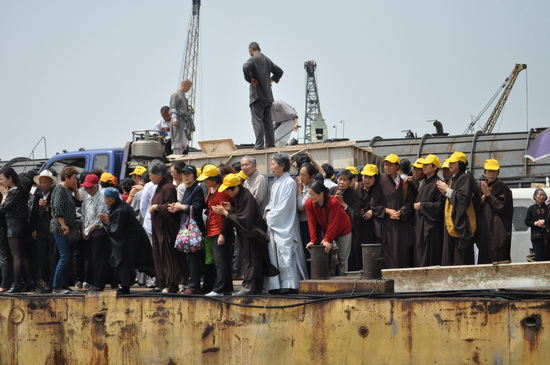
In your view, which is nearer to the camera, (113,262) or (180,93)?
(113,262)

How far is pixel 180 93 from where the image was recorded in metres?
15.3

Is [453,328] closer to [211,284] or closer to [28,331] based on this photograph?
[211,284]

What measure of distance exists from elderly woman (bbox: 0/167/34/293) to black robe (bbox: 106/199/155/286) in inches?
62.5

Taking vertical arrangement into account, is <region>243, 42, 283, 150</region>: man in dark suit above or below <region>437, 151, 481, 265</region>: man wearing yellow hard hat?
above

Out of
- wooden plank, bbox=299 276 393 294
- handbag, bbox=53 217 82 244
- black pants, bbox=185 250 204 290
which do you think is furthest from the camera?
handbag, bbox=53 217 82 244

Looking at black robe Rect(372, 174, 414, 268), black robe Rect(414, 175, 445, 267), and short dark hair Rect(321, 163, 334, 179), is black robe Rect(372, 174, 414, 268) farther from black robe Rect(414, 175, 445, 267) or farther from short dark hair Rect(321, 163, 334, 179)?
short dark hair Rect(321, 163, 334, 179)

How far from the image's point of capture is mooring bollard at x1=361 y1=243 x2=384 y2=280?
8.67 metres

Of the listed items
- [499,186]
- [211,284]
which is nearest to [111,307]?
[211,284]

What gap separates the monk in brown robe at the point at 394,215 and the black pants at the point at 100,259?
3.78 meters

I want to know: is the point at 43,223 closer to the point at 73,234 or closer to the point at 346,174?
the point at 73,234

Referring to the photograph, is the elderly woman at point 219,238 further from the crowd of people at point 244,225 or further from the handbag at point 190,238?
the handbag at point 190,238

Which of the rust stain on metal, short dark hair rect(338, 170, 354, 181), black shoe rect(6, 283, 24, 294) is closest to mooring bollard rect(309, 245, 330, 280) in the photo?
the rust stain on metal

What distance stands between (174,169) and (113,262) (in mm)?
1755

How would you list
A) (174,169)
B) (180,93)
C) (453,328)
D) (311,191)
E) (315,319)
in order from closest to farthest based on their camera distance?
(453,328)
(315,319)
(311,191)
(174,169)
(180,93)
